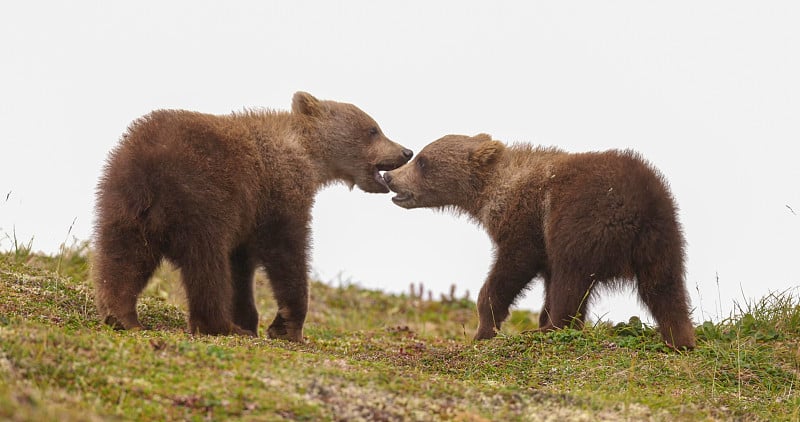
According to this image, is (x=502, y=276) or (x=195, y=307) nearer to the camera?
(x=195, y=307)

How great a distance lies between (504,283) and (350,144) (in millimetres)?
2309

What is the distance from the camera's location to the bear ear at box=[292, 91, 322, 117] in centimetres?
980

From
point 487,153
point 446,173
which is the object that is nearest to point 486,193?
point 487,153

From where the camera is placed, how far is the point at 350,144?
9906 mm

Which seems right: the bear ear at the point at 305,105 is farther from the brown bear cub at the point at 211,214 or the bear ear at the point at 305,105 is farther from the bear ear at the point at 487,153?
the bear ear at the point at 487,153

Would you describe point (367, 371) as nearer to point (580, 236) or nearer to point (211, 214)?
point (211, 214)

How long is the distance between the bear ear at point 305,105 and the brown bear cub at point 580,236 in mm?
1954

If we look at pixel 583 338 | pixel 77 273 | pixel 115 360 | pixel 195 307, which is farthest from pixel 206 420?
pixel 77 273

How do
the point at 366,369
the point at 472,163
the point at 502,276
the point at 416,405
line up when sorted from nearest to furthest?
the point at 416,405, the point at 366,369, the point at 502,276, the point at 472,163

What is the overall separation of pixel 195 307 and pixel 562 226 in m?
3.13

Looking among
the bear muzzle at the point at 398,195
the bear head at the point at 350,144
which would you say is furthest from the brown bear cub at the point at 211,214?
the bear muzzle at the point at 398,195

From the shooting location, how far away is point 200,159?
7.54 metres

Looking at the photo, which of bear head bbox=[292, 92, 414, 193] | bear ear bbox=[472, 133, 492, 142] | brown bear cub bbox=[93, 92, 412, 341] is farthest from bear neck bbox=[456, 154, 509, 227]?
brown bear cub bbox=[93, 92, 412, 341]

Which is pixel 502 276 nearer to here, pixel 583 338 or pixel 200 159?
pixel 583 338
